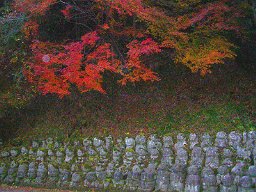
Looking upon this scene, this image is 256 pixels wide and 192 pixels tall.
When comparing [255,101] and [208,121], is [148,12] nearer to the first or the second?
[208,121]

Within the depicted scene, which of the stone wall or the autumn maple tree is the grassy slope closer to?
the stone wall

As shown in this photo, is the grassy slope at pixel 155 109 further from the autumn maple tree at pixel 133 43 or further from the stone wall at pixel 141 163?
the autumn maple tree at pixel 133 43

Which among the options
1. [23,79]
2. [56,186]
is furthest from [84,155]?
[23,79]

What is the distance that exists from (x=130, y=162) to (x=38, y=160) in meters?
3.38

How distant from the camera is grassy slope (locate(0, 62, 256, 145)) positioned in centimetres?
1132

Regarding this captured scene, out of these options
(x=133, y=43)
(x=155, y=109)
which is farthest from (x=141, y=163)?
(x=133, y=43)

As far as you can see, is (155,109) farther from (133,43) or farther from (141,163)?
(133,43)

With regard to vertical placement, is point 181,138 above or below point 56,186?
above

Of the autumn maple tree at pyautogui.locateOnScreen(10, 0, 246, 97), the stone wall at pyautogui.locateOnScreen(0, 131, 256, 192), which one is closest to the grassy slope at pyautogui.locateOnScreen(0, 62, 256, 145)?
the stone wall at pyautogui.locateOnScreen(0, 131, 256, 192)

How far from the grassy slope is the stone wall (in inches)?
17.2

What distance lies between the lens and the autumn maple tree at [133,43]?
9.68 m

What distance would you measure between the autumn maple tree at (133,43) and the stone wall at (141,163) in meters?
2.33

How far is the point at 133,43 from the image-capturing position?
10.0 meters

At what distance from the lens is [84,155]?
38.0ft
